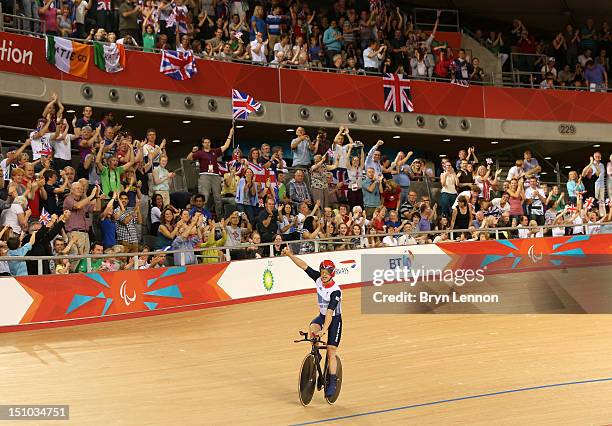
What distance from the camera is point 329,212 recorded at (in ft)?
57.7

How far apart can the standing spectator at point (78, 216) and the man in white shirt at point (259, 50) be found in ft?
25.6

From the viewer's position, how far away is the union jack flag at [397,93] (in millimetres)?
23766

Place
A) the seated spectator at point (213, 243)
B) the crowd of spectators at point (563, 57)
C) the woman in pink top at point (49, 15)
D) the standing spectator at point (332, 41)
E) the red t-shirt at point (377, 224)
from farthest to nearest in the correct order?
1. the crowd of spectators at point (563, 57)
2. the standing spectator at point (332, 41)
3. the woman in pink top at point (49, 15)
4. the red t-shirt at point (377, 224)
5. the seated spectator at point (213, 243)

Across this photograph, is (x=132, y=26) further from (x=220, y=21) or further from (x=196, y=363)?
(x=196, y=363)

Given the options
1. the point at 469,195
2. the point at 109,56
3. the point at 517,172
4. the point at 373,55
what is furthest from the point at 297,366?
the point at 373,55

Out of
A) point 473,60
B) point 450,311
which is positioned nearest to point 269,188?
point 450,311

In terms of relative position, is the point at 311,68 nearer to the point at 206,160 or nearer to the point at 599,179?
the point at 206,160

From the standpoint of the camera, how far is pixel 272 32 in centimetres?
2217

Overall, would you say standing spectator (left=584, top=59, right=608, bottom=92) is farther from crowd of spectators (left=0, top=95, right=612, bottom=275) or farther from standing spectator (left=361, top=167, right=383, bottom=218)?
standing spectator (left=361, top=167, right=383, bottom=218)

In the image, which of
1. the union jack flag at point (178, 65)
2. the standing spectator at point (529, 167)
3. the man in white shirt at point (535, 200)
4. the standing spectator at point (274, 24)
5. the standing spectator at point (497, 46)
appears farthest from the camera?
the standing spectator at point (497, 46)

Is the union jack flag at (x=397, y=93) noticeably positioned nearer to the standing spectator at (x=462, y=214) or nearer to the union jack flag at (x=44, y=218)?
the standing spectator at (x=462, y=214)

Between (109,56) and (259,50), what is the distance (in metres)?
3.52

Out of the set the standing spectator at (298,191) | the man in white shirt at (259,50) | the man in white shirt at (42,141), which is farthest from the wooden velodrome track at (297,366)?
the man in white shirt at (259,50)

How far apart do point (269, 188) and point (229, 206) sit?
748 mm
